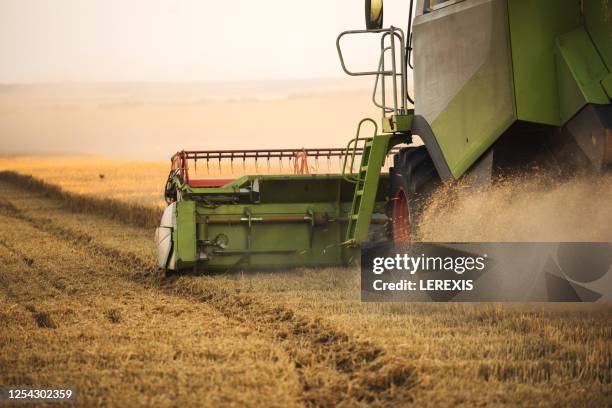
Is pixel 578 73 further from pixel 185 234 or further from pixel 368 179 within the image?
pixel 185 234

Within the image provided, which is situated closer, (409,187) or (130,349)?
(130,349)

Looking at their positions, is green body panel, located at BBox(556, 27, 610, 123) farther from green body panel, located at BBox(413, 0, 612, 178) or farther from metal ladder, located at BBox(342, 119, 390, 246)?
metal ladder, located at BBox(342, 119, 390, 246)

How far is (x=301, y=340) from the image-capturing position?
716cm

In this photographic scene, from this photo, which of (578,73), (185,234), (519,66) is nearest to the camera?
(578,73)

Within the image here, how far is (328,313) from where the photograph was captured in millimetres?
8266

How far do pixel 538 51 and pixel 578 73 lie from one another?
40 cm

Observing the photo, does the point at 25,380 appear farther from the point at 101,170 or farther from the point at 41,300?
the point at 101,170

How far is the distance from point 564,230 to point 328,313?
189 cm

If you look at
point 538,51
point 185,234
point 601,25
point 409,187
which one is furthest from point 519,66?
point 185,234

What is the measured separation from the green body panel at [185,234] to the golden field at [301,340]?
0.23 meters

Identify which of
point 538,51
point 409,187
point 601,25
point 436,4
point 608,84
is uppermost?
point 436,4

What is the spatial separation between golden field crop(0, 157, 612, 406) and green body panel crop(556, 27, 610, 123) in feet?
2.01

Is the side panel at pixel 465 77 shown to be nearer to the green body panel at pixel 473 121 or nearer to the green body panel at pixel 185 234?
the green body panel at pixel 473 121

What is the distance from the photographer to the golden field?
5719 millimetres
